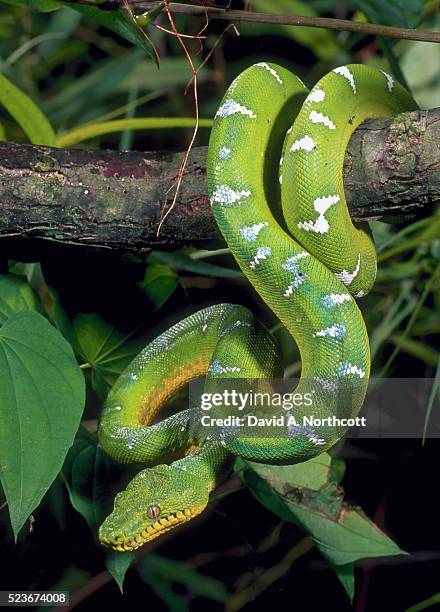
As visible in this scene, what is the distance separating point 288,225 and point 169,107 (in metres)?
2.02

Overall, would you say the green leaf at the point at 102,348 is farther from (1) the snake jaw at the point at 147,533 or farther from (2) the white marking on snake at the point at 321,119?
(2) the white marking on snake at the point at 321,119

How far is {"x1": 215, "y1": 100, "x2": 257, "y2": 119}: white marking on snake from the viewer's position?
60.5 inches

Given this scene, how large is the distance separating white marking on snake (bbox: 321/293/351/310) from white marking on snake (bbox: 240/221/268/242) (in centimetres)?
20

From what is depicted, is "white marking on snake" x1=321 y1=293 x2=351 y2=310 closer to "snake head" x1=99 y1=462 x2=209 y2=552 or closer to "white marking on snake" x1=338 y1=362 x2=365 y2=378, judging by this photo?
"white marking on snake" x1=338 y1=362 x2=365 y2=378

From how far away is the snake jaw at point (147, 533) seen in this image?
1539mm

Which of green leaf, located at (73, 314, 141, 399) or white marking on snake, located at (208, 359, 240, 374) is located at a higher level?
white marking on snake, located at (208, 359, 240, 374)

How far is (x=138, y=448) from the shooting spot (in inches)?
67.7

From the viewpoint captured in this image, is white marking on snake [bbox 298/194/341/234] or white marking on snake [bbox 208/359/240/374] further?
white marking on snake [bbox 208/359/240/374]

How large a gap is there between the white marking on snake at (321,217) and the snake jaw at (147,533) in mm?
721

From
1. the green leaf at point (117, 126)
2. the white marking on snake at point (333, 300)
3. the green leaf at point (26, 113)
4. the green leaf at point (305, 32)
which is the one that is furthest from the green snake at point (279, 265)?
the green leaf at point (305, 32)

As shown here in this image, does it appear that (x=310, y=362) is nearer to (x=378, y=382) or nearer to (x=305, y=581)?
(x=378, y=382)

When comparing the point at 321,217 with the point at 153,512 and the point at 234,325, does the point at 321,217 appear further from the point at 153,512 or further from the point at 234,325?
the point at 153,512

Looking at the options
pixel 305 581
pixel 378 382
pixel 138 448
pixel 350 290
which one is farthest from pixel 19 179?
pixel 305 581

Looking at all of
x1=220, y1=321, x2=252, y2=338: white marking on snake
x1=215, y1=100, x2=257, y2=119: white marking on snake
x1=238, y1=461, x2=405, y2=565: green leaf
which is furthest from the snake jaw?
x1=215, y1=100, x2=257, y2=119: white marking on snake
